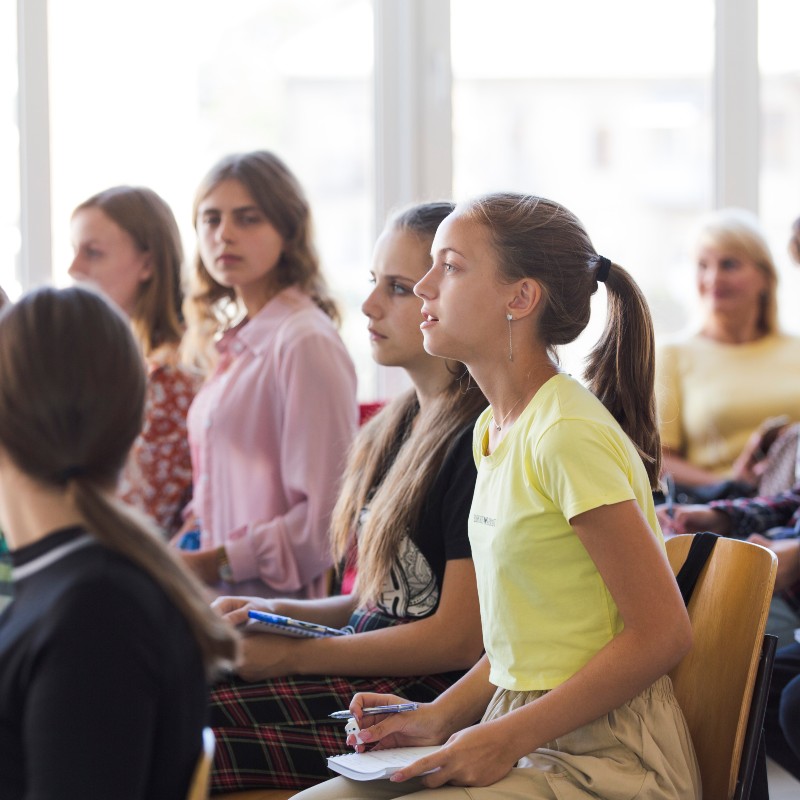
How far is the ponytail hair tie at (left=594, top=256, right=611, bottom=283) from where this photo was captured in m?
1.58

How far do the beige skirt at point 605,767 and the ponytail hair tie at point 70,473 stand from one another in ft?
2.04

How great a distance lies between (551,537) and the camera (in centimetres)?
141

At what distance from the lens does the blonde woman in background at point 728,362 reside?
3277 millimetres

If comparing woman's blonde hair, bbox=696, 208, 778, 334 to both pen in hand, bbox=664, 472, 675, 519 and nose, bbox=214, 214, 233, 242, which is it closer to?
pen in hand, bbox=664, 472, 675, 519

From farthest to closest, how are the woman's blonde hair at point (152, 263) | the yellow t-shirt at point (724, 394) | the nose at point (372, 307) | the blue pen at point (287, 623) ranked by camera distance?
the yellow t-shirt at point (724, 394) → the woman's blonde hair at point (152, 263) → the nose at point (372, 307) → the blue pen at point (287, 623)

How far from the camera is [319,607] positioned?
202 cm

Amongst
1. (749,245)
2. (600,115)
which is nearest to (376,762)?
(749,245)

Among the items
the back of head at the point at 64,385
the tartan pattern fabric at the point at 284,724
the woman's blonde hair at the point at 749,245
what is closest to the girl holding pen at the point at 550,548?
the tartan pattern fabric at the point at 284,724

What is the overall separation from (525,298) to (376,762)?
2.19ft

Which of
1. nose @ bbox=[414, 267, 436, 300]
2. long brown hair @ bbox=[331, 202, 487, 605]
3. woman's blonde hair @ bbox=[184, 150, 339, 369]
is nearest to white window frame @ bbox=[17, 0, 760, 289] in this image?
woman's blonde hair @ bbox=[184, 150, 339, 369]

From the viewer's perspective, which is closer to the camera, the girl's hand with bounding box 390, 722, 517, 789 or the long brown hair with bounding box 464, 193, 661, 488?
the girl's hand with bounding box 390, 722, 517, 789

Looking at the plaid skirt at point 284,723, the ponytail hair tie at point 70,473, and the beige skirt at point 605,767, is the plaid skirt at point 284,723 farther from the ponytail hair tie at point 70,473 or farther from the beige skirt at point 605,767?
the ponytail hair tie at point 70,473

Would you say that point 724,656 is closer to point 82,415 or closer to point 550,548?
point 550,548

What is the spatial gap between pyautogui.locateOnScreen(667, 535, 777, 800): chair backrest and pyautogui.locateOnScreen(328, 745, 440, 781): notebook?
362 millimetres
